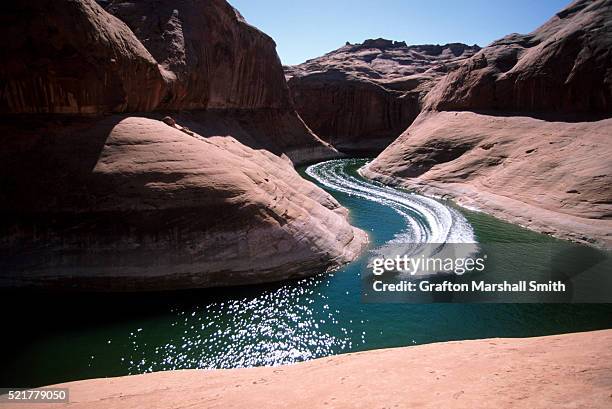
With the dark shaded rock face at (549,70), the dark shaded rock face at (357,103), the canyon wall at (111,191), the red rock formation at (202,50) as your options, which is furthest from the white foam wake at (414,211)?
the dark shaded rock face at (357,103)

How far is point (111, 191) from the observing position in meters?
19.4

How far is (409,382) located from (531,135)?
34.9m

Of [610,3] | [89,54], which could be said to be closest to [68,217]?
[89,54]

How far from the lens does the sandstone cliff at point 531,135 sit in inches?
1119

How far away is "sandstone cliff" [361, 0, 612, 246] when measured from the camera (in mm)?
28422

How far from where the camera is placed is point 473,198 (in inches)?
1346

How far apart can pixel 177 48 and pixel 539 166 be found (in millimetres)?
30065

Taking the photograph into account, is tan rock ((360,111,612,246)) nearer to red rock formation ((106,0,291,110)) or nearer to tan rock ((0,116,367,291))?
tan rock ((0,116,367,291))

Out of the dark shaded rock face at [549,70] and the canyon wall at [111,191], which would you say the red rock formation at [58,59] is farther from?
the dark shaded rock face at [549,70]

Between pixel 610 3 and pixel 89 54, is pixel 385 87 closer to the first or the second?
pixel 610 3

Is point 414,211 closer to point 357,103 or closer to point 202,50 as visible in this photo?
point 202,50

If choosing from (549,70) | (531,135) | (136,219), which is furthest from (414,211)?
(549,70)

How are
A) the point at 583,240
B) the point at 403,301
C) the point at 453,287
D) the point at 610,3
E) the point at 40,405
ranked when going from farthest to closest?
the point at 610,3 → the point at 583,240 → the point at 453,287 → the point at 403,301 → the point at 40,405

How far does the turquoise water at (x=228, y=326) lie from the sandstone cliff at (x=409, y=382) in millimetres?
1845
